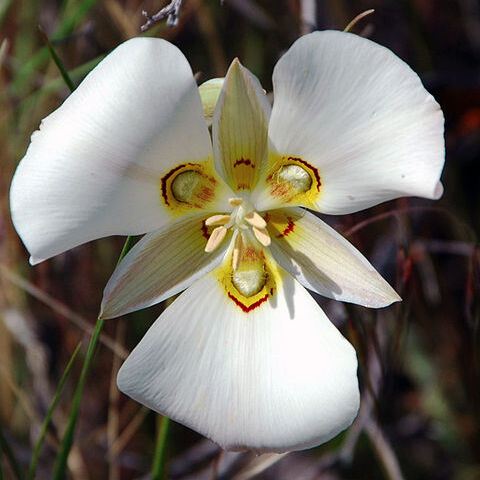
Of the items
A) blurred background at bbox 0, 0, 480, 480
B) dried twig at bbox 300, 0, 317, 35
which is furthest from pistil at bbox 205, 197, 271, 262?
blurred background at bbox 0, 0, 480, 480

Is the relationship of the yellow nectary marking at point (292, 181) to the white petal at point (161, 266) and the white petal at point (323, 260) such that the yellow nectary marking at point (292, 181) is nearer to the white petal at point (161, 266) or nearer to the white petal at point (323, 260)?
the white petal at point (323, 260)

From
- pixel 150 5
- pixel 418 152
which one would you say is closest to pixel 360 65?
pixel 418 152

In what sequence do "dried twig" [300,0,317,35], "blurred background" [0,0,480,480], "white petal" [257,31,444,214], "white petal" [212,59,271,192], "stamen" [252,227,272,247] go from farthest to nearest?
"blurred background" [0,0,480,480], "dried twig" [300,0,317,35], "stamen" [252,227,272,247], "white petal" [212,59,271,192], "white petal" [257,31,444,214]

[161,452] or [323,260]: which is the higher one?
[323,260]

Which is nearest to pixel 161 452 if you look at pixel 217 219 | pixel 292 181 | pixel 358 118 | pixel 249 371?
pixel 249 371

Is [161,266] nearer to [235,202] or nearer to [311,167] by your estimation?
[235,202]

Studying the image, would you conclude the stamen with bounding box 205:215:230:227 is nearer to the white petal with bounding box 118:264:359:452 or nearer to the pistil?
the pistil
